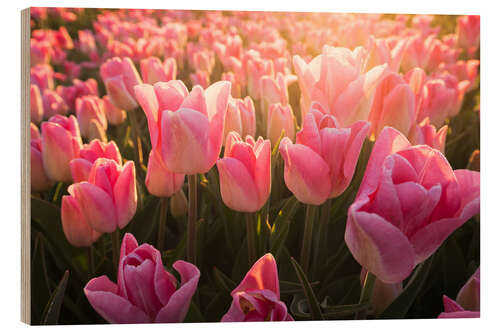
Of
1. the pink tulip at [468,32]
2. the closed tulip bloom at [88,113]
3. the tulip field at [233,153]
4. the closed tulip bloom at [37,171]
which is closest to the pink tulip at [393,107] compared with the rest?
the tulip field at [233,153]

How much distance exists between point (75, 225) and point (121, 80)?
0.36 meters

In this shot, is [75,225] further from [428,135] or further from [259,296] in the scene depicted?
[428,135]

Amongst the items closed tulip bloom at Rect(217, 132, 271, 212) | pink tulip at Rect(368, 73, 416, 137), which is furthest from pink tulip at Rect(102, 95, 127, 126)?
pink tulip at Rect(368, 73, 416, 137)

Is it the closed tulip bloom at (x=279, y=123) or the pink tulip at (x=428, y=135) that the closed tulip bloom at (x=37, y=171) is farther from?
the pink tulip at (x=428, y=135)

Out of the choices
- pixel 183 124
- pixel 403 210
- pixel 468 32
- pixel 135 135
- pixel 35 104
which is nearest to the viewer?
pixel 403 210

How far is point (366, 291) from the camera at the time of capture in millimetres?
1653

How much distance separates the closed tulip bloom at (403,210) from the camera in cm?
132

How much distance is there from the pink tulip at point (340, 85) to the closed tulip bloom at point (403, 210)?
0.29 meters

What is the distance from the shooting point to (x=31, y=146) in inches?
68.1

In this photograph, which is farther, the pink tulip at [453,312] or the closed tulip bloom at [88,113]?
the pink tulip at [453,312]

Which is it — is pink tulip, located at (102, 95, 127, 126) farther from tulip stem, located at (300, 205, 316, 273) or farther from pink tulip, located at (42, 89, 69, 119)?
tulip stem, located at (300, 205, 316, 273)

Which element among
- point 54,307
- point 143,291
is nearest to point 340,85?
point 143,291
